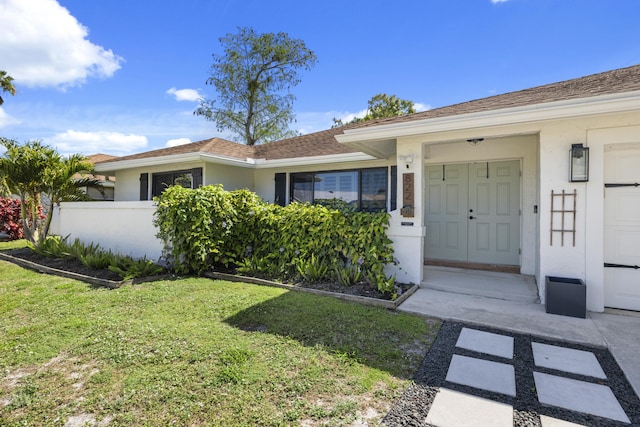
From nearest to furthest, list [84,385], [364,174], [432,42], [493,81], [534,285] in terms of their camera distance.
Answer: [84,385] → [534,285] → [364,174] → [432,42] → [493,81]

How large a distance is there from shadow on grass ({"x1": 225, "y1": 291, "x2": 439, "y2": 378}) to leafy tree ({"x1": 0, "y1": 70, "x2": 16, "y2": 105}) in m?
23.4

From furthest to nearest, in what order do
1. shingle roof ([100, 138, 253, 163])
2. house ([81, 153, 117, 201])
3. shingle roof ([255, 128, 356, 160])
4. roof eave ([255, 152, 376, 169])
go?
house ([81, 153, 117, 201]) < shingle roof ([100, 138, 253, 163]) < shingle roof ([255, 128, 356, 160]) < roof eave ([255, 152, 376, 169])

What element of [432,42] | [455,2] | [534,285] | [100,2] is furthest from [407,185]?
[100,2]

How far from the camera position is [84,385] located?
253cm

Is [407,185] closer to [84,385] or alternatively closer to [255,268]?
[255,268]

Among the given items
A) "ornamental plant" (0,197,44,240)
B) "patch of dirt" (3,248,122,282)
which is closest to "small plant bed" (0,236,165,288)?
"patch of dirt" (3,248,122,282)

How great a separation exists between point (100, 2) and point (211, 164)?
5.21m

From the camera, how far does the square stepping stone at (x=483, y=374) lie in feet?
8.27

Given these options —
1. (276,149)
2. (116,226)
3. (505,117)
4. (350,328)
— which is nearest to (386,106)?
(276,149)

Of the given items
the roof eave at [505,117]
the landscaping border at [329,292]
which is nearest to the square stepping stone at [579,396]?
the landscaping border at [329,292]

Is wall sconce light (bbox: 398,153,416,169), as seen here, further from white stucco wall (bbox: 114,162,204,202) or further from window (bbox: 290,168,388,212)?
white stucco wall (bbox: 114,162,204,202)

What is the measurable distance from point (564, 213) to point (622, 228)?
734mm

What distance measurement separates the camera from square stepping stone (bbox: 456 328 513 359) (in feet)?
10.3

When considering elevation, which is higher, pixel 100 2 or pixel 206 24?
pixel 206 24
